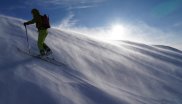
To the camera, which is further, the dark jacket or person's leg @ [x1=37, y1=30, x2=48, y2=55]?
person's leg @ [x1=37, y1=30, x2=48, y2=55]

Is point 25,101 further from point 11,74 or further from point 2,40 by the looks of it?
point 2,40

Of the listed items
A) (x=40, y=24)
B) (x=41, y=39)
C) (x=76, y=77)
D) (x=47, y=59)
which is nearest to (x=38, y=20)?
(x=40, y=24)

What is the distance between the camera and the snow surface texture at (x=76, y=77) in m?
8.04

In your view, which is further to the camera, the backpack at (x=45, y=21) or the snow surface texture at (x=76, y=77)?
the backpack at (x=45, y=21)

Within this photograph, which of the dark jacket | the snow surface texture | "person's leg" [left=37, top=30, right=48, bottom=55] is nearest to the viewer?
the snow surface texture

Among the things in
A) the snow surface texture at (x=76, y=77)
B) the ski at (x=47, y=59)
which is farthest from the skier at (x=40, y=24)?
the snow surface texture at (x=76, y=77)

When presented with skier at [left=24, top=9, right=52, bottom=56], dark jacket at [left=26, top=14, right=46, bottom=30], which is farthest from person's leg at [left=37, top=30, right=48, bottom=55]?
dark jacket at [left=26, top=14, right=46, bottom=30]

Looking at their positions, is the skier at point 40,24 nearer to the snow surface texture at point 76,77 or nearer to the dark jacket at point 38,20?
the dark jacket at point 38,20

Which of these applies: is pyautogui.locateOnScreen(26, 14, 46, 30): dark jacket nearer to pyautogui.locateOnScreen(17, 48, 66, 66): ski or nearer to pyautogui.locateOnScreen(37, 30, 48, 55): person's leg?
pyautogui.locateOnScreen(37, 30, 48, 55): person's leg

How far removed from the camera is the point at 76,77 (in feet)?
34.0

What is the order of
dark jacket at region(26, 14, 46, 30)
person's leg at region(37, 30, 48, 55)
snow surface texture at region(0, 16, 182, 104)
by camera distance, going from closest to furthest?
snow surface texture at region(0, 16, 182, 104), dark jacket at region(26, 14, 46, 30), person's leg at region(37, 30, 48, 55)

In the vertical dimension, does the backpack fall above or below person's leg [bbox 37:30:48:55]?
above

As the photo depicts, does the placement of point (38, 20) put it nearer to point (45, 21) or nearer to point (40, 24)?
point (40, 24)

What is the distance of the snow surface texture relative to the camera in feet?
26.4
